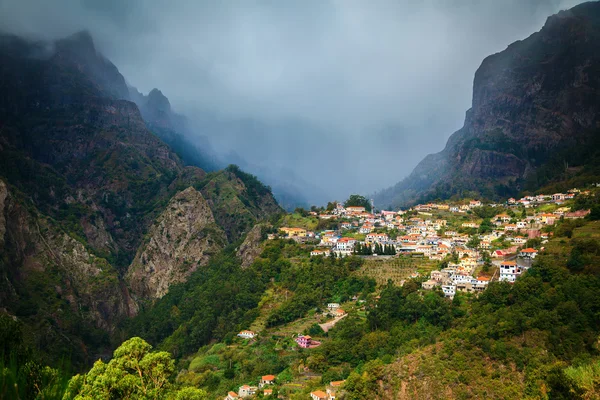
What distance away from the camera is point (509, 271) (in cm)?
3691

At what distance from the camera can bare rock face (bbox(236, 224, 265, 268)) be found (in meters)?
61.2

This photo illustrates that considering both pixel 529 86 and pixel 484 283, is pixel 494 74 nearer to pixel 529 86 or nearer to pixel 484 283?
pixel 529 86

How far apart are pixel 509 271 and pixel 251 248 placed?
36.1 m

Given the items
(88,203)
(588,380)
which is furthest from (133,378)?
A: (88,203)

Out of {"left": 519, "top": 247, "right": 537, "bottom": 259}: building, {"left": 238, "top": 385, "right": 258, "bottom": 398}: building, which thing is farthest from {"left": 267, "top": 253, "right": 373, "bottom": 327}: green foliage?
{"left": 519, "top": 247, "right": 537, "bottom": 259}: building

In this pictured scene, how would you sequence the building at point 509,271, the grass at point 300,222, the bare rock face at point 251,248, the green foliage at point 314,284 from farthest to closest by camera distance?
the grass at point 300,222
the bare rock face at point 251,248
the green foliage at point 314,284
the building at point 509,271

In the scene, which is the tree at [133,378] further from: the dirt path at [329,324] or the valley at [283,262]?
the dirt path at [329,324]

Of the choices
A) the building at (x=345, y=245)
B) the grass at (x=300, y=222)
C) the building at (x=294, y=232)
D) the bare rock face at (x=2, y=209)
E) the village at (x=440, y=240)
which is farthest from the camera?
the grass at (x=300, y=222)

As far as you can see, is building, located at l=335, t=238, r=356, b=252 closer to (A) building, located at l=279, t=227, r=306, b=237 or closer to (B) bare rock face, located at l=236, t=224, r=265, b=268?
(A) building, located at l=279, t=227, r=306, b=237

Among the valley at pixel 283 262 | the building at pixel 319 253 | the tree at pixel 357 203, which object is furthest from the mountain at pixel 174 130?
the building at pixel 319 253

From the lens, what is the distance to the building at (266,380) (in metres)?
33.0

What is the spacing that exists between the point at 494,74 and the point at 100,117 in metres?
116

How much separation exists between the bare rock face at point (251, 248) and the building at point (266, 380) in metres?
27.3

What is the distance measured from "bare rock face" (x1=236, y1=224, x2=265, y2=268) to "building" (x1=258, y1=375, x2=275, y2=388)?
27.3 meters
